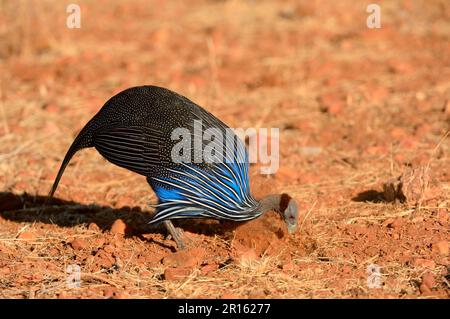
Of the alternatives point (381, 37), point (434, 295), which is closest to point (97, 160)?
point (434, 295)

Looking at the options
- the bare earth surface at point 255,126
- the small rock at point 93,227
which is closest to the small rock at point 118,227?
the bare earth surface at point 255,126

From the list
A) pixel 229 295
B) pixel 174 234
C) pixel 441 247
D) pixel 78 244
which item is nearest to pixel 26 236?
pixel 78 244

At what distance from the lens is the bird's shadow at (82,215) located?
17.2ft

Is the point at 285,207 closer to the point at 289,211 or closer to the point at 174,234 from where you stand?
→ the point at 289,211

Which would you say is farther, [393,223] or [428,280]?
[393,223]

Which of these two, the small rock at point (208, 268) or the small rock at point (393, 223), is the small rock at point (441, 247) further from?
the small rock at point (208, 268)

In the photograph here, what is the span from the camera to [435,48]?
367 inches

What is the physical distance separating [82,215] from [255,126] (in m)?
2.15

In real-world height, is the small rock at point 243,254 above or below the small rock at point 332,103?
below

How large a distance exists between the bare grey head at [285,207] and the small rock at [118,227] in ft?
3.05

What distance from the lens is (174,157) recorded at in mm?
4539

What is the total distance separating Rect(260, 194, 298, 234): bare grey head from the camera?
478 cm

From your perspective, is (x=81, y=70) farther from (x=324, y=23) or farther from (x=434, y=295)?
(x=434, y=295)

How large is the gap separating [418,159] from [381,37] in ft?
13.0
